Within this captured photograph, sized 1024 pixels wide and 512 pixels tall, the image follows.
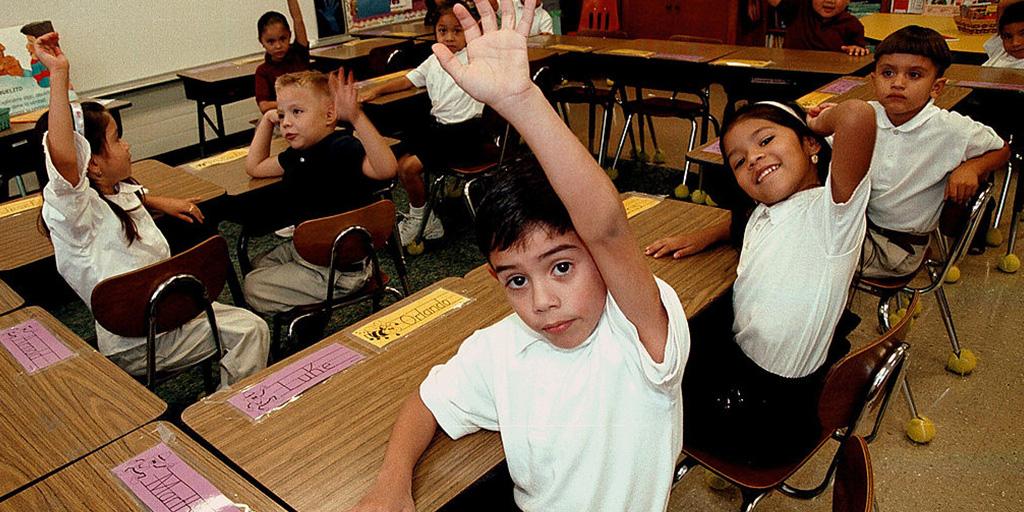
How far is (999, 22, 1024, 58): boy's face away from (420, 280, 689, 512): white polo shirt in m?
3.32

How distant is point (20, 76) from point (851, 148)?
4289 mm

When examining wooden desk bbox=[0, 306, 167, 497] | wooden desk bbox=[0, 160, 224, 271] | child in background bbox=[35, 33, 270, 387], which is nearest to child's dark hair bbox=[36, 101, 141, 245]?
child in background bbox=[35, 33, 270, 387]

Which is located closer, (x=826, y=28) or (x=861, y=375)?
(x=861, y=375)

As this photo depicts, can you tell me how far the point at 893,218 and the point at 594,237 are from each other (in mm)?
1747

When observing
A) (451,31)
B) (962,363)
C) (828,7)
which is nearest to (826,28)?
(828,7)

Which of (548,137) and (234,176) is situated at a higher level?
(548,137)

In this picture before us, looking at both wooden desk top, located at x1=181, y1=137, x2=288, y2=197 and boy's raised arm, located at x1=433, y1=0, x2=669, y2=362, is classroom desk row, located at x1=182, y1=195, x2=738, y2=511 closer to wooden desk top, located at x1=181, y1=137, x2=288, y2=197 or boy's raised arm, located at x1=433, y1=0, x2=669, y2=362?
boy's raised arm, located at x1=433, y1=0, x2=669, y2=362

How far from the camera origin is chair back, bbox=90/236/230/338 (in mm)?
1616

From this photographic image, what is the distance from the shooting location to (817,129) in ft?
4.88

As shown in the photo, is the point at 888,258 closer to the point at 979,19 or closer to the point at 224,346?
the point at 224,346

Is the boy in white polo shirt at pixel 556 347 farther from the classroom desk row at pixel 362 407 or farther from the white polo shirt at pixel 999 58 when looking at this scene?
the white polo shirt at pixel 999 58

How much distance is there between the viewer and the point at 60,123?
1.61 metres

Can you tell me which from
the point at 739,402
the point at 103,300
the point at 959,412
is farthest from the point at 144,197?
the point at 959,412

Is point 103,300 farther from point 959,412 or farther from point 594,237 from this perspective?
point 959,412
